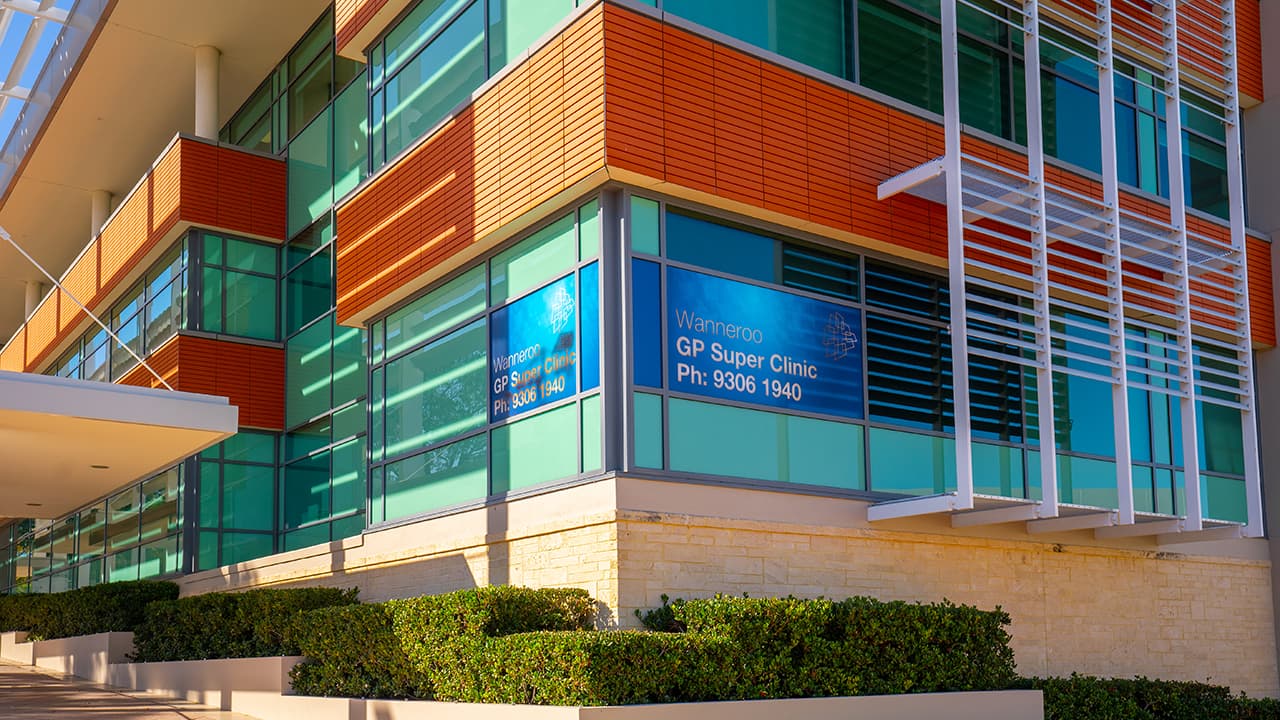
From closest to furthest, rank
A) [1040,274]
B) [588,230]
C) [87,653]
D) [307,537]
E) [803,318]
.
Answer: [588,230], [803,318], [1040,274], [87,653], [307,537]

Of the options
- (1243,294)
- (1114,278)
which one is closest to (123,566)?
(1114,278)

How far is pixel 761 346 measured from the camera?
47.0 feet

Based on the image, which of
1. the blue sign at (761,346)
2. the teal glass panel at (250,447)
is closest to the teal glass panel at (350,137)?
the teal glass panel at (250,447)

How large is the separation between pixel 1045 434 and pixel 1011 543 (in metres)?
1.79

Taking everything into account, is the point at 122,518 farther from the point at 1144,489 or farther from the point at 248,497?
the point at 1144,489

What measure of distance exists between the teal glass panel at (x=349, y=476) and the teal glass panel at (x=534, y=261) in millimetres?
6357

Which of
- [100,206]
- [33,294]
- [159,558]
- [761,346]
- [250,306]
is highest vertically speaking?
[100,206]

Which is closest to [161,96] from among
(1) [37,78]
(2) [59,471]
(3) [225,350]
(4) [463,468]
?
(1) [37,78]

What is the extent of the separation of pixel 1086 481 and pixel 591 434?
7.23 meters

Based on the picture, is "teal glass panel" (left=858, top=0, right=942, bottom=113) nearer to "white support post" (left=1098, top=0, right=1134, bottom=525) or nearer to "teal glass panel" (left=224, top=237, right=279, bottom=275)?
"white support post" (left=1098, top=0, right=1134, bottom=525)

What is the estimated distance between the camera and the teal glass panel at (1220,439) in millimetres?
19172

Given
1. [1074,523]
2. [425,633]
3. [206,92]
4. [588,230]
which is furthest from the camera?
[206,92]

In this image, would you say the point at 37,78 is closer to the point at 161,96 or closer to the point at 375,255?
the point at 161,96

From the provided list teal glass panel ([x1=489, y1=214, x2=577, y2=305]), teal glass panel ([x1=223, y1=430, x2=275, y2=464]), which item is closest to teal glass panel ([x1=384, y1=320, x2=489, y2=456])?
teal glass panel ([x1=489, y1=214, x2=577, y2=305])
